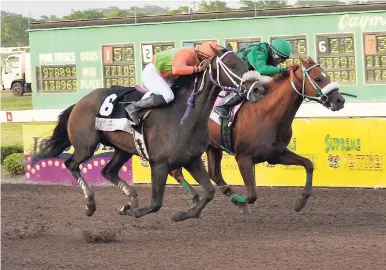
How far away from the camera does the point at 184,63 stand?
8.47m

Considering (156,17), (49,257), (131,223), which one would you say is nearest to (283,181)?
(131,223)

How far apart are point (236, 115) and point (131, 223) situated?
1644 mm

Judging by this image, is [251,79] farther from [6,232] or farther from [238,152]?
[6,232]

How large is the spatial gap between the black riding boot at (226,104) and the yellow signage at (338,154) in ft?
8.47

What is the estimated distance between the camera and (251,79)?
323 inches

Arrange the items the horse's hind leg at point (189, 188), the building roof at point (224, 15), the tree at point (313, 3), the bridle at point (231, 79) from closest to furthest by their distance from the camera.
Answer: the bridle at point (231, 79) < the horse's hind leg at point (189, 188) < the building roof at point (224, 15) < the tree at point (313, 3)

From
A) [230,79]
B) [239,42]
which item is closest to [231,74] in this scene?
[230,79]

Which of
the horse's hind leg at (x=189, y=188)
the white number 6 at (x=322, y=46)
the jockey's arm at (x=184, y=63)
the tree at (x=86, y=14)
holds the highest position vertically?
the tree at (x=86, y=14)

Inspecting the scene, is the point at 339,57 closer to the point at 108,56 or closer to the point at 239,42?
the point at 239,42

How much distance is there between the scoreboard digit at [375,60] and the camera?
1903cm

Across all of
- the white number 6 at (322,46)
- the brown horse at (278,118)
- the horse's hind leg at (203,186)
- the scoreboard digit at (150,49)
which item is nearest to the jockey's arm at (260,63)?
the brown horse at (278,118)

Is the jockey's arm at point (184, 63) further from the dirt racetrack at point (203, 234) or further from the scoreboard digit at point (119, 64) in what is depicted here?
the scoreboard digit at point (119, 64)

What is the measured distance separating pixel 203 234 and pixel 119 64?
495 inches

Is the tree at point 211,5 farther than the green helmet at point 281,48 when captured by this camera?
Yes
